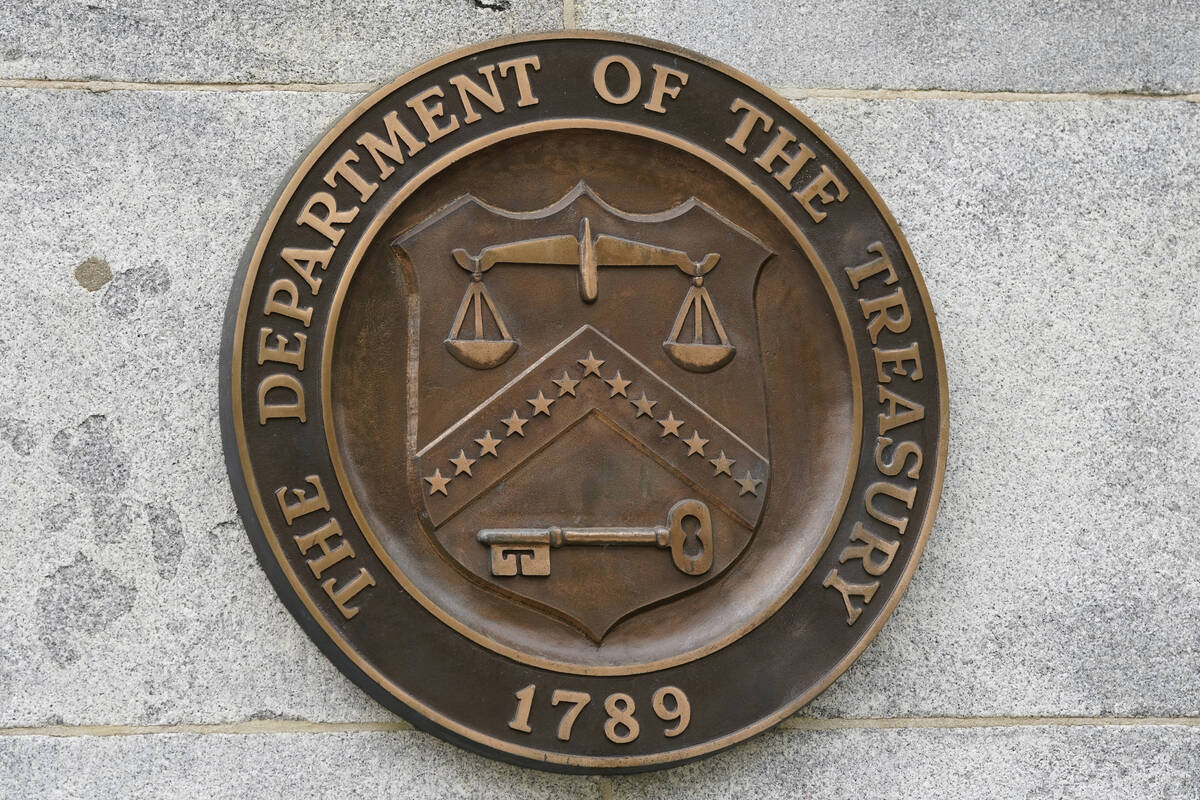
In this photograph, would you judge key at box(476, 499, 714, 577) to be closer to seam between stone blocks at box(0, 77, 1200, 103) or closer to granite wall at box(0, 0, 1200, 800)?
granite wall at box(0, 0, 1200, 800)

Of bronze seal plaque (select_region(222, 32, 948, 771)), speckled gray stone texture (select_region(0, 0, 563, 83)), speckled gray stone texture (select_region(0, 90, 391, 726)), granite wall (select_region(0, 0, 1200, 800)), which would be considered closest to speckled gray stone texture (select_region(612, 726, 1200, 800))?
granite wall (select_region(0, 0, 1200, 800))

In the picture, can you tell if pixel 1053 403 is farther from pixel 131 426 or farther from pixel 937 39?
pixel 131 426

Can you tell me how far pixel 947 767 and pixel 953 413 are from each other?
2.84 feet

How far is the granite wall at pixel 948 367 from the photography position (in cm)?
281

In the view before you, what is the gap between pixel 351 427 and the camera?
287 centimetres

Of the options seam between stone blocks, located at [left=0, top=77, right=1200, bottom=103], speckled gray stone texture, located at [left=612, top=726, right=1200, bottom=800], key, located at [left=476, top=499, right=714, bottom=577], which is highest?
seam between stone blocks, located at [left=0, top=77, right=1200, bottom=103]

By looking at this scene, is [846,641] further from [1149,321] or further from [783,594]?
[1149,321]

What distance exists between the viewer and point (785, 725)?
2986 mm

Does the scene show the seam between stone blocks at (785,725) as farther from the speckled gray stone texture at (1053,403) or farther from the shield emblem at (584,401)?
the shield emblem at (584,401)

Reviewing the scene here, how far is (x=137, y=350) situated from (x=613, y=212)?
45.5 inches

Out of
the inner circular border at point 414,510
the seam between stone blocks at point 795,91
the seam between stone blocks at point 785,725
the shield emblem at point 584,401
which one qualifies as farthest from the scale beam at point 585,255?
the seam between stone blocks at point 785,725

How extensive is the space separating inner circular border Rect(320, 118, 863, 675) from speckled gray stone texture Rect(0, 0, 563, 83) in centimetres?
32

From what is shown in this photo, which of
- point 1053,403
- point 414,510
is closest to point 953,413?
point 1053,403

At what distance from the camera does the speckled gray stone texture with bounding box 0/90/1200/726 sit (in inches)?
111
